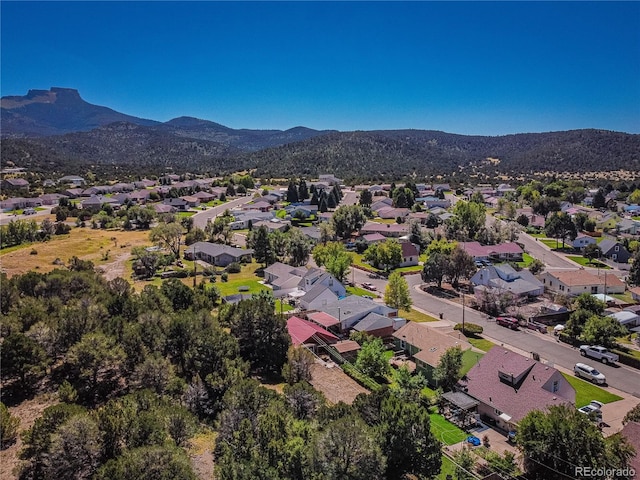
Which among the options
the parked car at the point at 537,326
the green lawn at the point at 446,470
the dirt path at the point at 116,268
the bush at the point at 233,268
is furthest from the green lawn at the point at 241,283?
the green lawn at the point at 446,470

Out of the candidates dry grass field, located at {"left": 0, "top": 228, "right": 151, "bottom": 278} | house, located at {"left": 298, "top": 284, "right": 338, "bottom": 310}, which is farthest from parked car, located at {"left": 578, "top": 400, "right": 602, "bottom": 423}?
dry grass field, located at {"left": 0, "top": 228, "right": 151, "bottom": 278}

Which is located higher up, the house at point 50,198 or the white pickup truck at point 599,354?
the house at point 50,198

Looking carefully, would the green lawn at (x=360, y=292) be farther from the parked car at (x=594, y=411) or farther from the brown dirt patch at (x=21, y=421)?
the brown dirt patch at (x=21, y=421)

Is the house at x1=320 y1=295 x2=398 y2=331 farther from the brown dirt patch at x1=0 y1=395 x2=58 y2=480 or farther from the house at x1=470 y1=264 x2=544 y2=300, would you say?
the brown dirt patch at x1=0 y1=395 x2=58 y2=480

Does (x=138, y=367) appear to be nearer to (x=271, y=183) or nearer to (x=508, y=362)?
(x=508, y=362)

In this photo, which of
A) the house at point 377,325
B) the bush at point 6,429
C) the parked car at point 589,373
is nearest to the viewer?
the bush at point 6,429

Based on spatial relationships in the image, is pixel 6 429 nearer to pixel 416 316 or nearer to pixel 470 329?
pixel 470 329
